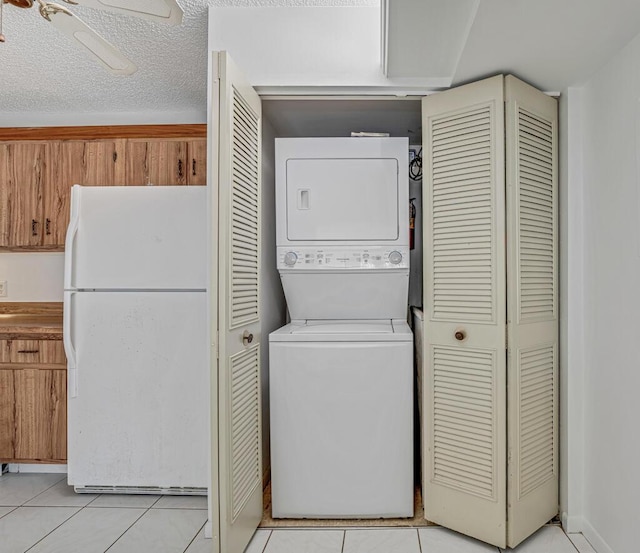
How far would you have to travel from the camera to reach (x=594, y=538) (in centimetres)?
209

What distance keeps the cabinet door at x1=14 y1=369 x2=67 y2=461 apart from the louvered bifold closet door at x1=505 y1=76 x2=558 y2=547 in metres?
2.49

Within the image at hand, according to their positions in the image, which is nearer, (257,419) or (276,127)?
(257,419)

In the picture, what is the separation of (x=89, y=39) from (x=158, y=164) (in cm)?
163

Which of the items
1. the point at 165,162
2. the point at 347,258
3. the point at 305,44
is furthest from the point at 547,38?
the point at 165,162

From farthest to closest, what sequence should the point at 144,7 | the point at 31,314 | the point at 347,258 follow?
the point at 31,314, the point at 347,258, the point at 144,7

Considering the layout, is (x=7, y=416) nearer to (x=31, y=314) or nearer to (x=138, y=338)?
(x=31, y=314)

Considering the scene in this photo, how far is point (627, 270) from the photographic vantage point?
184 cm

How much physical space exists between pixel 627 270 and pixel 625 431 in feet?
2.00

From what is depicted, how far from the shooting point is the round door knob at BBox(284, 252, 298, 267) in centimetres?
257

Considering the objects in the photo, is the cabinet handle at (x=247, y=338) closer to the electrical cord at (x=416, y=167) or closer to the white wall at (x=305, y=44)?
the white wall at (x=305, y=44)

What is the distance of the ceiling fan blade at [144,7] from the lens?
1.49m

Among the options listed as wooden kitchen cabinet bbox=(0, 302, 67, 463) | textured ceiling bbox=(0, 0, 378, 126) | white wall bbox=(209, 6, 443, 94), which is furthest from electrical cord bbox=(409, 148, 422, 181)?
wooden kitchen cabinet bbox=(0, 302, 67, 463)

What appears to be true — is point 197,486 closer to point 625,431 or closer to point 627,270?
point 625,431

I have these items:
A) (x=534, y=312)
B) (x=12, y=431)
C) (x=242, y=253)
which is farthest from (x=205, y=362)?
(x=534, y=312)
